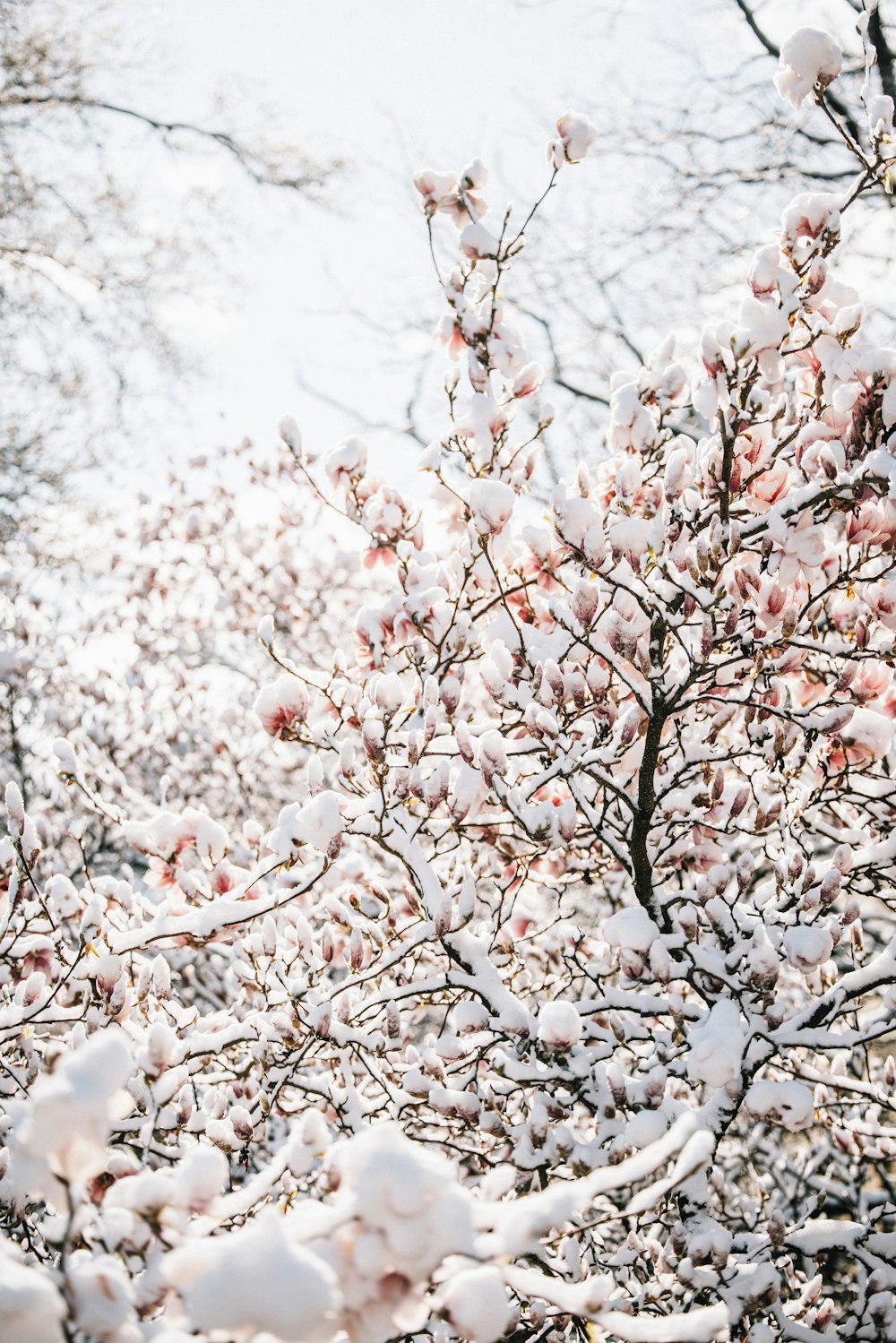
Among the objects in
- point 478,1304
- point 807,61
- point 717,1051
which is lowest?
point 478,1304

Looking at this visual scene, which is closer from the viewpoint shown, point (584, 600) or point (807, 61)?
point (807, 61)

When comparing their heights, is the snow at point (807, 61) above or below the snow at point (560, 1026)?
above

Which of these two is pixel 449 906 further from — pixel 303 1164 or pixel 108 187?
pixel 108 187

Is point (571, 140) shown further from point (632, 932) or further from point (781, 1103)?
point (781, 1103)

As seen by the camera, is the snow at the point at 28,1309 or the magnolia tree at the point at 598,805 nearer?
the snow at the point at 28,1309

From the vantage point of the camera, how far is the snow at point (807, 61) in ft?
5.14

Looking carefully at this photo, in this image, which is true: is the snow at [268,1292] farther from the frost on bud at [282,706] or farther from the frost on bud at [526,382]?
the frost on bud at [526,382]

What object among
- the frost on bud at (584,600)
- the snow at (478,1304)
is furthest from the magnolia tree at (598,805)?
the snow at (478,1304)

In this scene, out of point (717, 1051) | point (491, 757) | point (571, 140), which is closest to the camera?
point (717, 1051)

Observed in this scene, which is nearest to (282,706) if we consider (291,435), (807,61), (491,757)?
(491,757)

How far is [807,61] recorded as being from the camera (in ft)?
5.21

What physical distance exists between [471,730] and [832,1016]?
0.96m

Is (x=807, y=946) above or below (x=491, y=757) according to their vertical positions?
below

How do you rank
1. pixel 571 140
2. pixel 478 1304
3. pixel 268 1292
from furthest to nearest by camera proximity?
1. pixel 571 140
2. pixel 478 1304
3. pixel 268 1292
